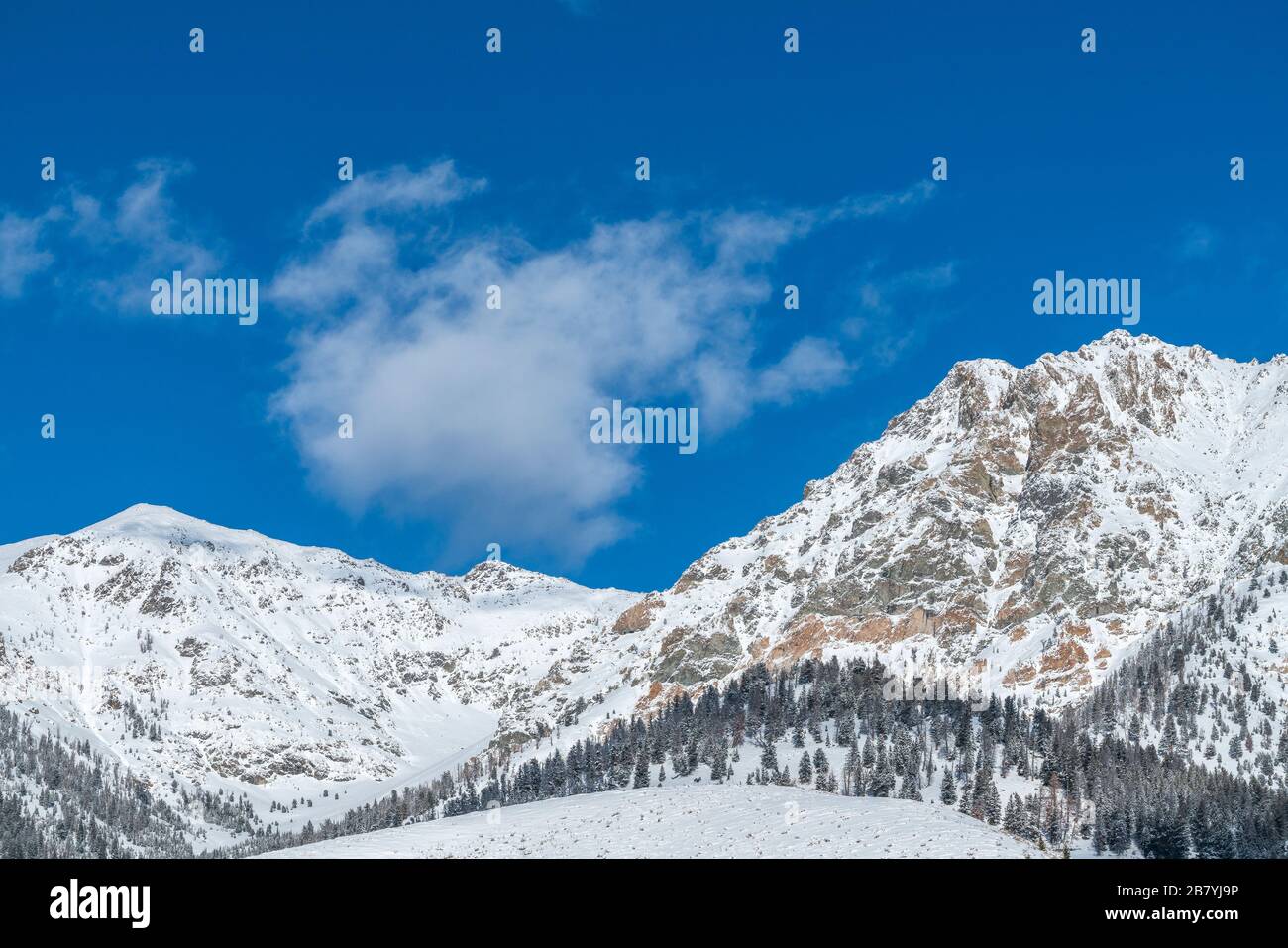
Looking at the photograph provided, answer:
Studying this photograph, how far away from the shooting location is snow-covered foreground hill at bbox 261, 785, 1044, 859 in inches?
3374

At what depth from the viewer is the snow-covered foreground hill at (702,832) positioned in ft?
281

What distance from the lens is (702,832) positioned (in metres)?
94.9
